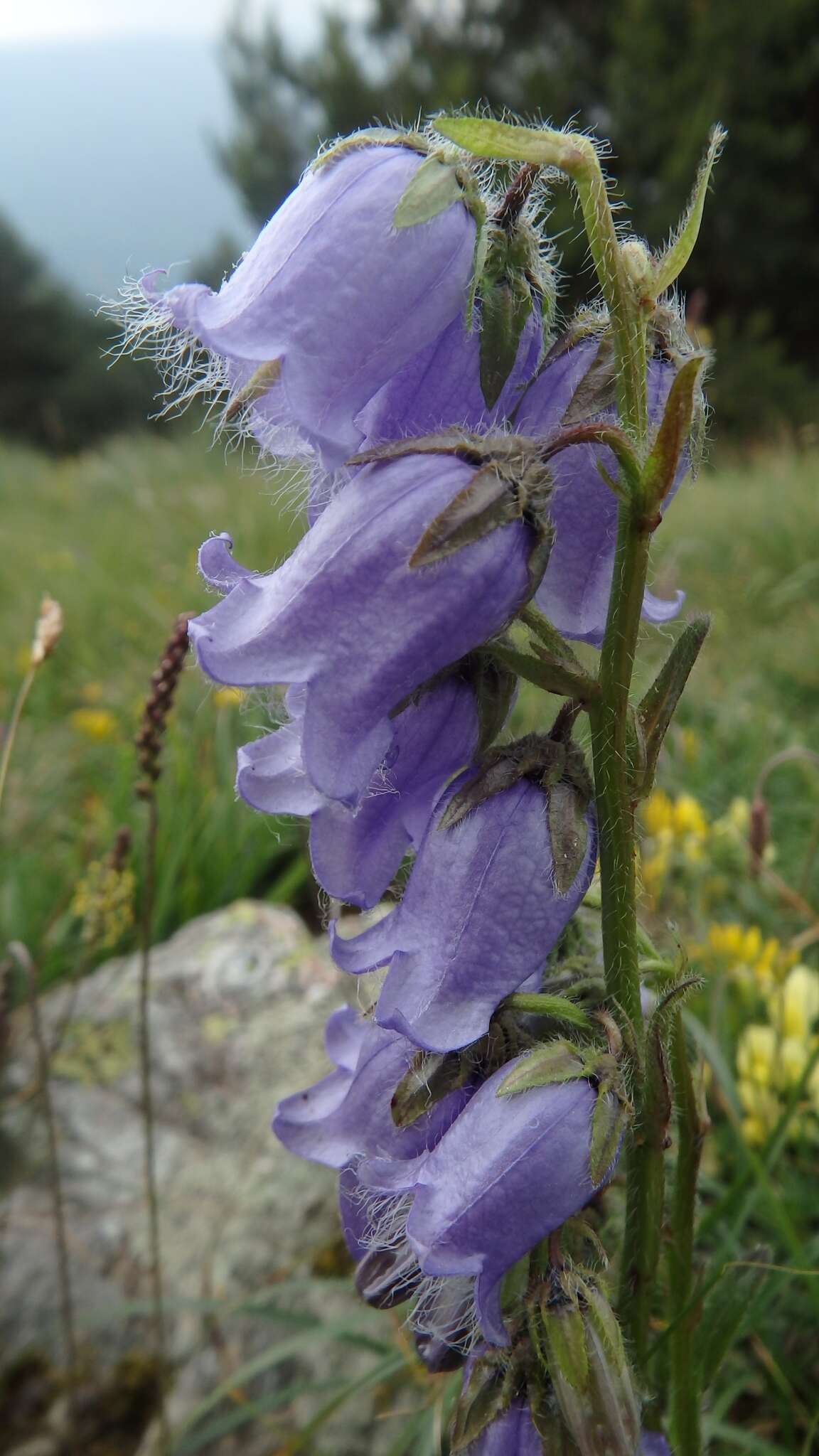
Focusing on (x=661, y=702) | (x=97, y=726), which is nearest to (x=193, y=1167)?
(x=661, y=702)

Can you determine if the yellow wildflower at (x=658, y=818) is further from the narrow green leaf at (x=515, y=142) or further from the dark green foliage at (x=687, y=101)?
the dark green foliage at (x=687, y=101)

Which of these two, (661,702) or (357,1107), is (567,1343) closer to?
(357,1107)

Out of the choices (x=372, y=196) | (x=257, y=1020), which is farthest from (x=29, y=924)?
(x=372, y=196)

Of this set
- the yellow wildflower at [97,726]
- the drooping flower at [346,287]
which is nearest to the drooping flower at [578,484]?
the drooping flower at [346,287]

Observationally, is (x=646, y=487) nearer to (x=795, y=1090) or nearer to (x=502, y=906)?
(x=502, y=906)

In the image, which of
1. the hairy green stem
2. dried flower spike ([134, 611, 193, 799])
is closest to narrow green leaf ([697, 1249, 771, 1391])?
the hairy green stem

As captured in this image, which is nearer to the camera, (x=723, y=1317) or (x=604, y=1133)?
(x=604, y=1133)

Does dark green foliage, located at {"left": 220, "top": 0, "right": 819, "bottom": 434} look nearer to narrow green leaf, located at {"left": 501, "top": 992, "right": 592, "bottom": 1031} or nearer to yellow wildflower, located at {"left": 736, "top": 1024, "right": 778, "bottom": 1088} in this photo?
yellow wildflower, located at {"left": 736, "top": 1024, "right": 778, "bottom": 1088}
